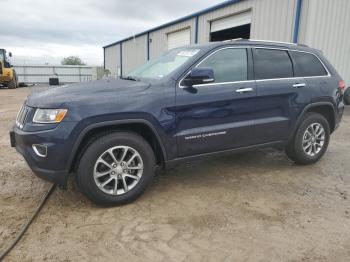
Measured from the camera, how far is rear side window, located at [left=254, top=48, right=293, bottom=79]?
4134mm

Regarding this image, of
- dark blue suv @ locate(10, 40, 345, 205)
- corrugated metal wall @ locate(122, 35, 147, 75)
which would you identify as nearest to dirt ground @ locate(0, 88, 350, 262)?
dark blue suv @ locate(10, 40, 345, 205)

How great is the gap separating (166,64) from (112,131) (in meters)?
1.30

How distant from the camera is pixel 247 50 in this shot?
4.10 m

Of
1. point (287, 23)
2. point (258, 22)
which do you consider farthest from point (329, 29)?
point (258, 22)

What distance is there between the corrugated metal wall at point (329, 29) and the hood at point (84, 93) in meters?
8.38

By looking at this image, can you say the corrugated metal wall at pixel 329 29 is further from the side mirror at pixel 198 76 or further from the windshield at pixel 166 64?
the side mirror at pixel 198 76

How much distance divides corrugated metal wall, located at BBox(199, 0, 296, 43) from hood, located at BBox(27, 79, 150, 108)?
341 inches

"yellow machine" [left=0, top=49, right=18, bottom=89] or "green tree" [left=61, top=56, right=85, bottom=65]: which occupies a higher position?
"green tree" [left=61, top=56, right=85, bottom=65]

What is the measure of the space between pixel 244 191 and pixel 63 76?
127 feet

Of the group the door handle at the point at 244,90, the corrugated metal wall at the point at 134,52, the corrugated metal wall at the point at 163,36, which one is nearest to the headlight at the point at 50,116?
the door handle at the point at 244,90

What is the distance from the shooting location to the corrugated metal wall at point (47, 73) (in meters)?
36.8

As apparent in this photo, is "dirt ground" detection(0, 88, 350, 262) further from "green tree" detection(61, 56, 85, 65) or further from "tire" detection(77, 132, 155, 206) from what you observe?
"green tree" detection(61, 56, 85, 65)

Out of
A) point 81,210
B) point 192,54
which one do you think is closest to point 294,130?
point 192,54

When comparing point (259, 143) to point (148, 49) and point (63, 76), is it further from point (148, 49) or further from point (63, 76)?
point (63, 76)
